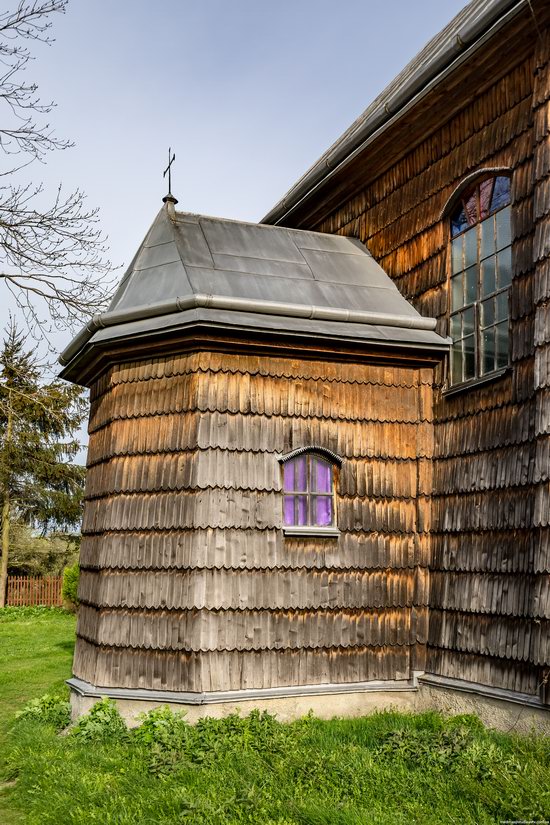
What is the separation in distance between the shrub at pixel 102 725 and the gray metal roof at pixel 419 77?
7.49 m

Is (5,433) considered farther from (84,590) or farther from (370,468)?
(370,468)

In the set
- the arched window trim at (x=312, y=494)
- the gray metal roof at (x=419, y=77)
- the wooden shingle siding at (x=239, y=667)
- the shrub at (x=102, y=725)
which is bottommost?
the shrub at (x=102, y=725)

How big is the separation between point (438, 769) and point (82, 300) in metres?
6.94

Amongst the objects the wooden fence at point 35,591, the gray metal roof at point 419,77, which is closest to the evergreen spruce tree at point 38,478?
the wooden fence at point 35,591

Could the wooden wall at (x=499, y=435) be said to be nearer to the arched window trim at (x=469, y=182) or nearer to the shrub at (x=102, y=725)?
the arched window trim at (x=469, y=182)

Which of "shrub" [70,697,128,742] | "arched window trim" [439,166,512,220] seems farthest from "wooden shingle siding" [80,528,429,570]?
"arched window trim" [439,166,512,220]

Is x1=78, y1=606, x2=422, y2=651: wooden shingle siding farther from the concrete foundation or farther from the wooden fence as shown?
the wooden fence

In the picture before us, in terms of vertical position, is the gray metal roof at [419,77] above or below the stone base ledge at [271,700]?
above

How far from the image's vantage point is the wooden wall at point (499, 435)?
743 centimetres

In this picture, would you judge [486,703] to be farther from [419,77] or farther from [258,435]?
[419,77]

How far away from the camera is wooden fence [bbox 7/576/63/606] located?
90.2 ft

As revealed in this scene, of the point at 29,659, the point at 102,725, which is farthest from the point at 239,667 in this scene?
the point at 29,659

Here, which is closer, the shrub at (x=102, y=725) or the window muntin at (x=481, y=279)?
the shrub at (x=102, y=725)

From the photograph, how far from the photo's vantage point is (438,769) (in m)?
6.01
